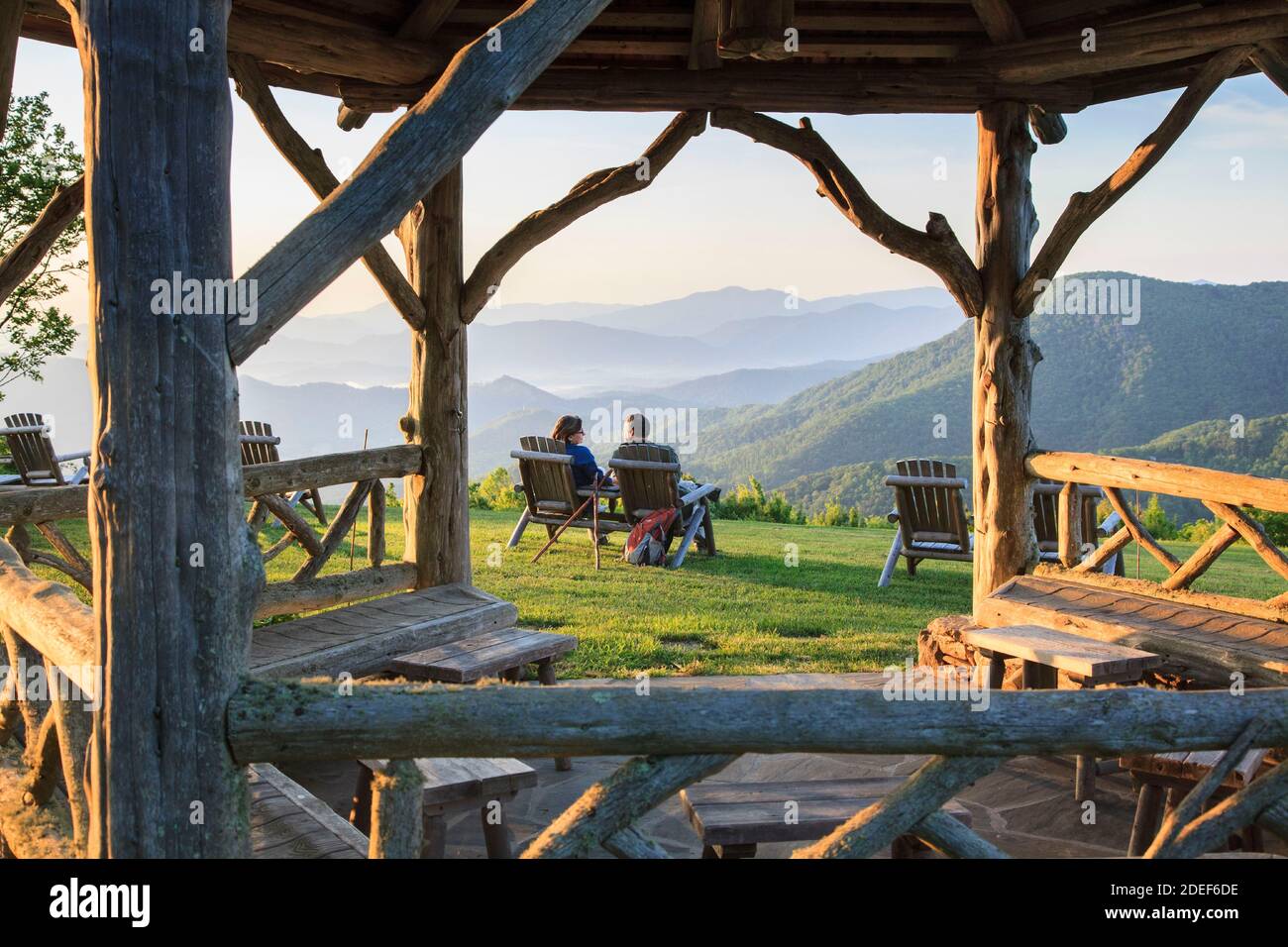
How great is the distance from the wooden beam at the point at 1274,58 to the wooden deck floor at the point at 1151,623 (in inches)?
99.0

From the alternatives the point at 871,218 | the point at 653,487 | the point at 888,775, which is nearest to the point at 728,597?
the point at 653,487

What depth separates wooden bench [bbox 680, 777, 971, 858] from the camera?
9.59 feet

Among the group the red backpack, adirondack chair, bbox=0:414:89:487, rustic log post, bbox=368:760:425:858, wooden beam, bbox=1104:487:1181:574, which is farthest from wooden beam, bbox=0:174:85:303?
the red backpack

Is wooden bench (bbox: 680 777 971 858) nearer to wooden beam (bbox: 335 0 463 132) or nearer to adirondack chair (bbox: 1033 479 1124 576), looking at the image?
wooden beam (bbox: 335 0 463 132)

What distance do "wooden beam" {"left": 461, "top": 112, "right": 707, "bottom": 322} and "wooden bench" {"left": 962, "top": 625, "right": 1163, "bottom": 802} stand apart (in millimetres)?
2856

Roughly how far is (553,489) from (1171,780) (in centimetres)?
753

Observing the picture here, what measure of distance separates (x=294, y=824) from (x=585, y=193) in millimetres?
3907

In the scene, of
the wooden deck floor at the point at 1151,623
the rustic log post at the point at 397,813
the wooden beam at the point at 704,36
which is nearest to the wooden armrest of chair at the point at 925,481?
the wooden deck floor at the point at 1151,623

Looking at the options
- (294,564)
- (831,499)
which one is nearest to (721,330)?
(831,499)

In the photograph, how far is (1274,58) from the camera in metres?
5.43

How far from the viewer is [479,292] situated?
5984 mm

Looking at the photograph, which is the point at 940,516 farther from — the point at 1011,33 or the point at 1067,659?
the point at 1067,659

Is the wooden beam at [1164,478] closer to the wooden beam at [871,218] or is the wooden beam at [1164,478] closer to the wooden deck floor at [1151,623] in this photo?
the wooden deck floor at [1151,623]

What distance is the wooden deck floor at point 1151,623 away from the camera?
460 centimetres
